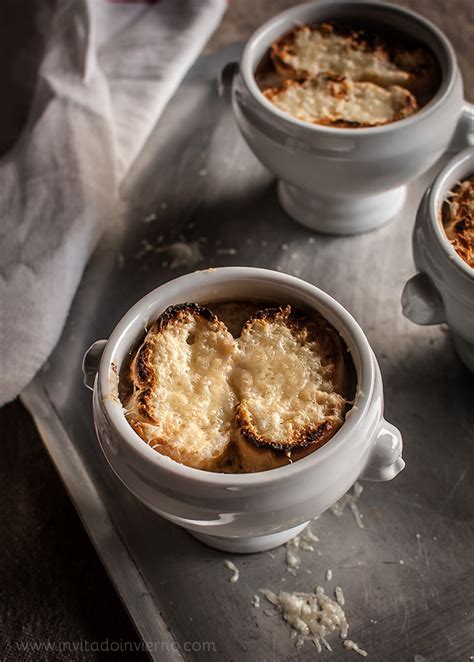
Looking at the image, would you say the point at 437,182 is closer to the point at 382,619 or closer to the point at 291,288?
the point at 291,288

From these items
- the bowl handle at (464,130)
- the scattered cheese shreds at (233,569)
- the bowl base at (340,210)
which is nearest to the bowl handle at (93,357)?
the scattered cheese shreds at (233,569)

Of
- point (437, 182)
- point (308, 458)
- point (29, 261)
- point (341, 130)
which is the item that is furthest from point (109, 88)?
point (308, 458)

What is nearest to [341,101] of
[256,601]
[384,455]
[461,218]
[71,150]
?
[461,218]

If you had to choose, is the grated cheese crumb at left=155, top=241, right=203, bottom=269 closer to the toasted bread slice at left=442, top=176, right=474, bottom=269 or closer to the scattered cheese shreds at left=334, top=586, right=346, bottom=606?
the toasted bread slice at left=442, top=176, right=474, bottom=269

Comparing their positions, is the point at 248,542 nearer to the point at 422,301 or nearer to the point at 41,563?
the point at 41,563

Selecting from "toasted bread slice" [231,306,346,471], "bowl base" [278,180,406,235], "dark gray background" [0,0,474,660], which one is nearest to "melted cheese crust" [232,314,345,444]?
"toasted bread slice" [231,306,346,471]
